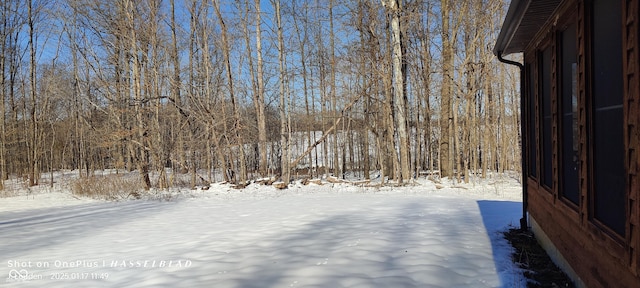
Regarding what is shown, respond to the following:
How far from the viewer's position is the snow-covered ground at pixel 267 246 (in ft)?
11.4

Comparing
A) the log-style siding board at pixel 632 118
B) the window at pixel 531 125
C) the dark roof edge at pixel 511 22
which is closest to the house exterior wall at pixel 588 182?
the log-style siding board at pixel 632 118

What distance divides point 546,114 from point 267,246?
3682 millimetres

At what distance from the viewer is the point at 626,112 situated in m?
1.89

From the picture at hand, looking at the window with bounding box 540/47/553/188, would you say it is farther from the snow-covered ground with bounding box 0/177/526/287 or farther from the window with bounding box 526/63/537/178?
the snow-covered ground with bounding box 0/177/526/287

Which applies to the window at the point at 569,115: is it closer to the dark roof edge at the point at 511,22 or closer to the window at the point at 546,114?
the dark roof edge at the point at 511,22

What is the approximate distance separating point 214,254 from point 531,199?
435cm

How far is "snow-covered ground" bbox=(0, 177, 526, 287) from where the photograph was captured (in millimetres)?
3473

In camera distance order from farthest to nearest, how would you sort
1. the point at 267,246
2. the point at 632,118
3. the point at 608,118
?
the point at 267,246 → the point at 608,118 → the point at 632,118

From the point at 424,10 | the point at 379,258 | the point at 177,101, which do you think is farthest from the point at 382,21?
the point at 379,258

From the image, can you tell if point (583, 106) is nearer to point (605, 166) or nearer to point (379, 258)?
point (605, 166)

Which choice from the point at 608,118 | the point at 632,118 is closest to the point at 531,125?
the point at 608,118

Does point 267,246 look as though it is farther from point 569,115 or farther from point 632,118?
point 632,118

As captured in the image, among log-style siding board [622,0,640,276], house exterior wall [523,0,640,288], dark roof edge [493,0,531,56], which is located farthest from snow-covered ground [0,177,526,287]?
dark roof edge [493,0,531,56]

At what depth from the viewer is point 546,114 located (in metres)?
4.28
